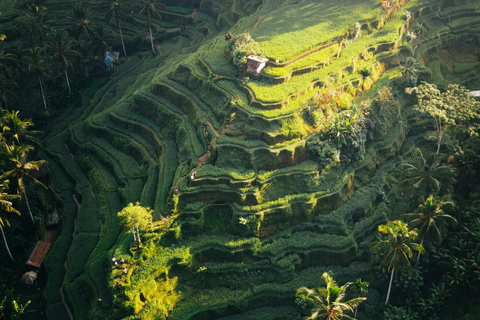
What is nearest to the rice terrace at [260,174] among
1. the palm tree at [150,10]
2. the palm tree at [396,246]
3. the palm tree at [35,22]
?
the palm tree at [396,246]

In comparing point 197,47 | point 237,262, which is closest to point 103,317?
point 237,262

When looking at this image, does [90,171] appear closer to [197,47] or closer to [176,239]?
[176,239]

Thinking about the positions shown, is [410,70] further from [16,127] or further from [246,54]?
[16,127]

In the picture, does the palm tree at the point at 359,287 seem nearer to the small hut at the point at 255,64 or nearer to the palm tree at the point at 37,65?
the small hut at the point at 255,64

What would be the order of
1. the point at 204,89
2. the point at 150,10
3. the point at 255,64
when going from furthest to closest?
the point at 150,10, the point at 204,89, the point at 255,64

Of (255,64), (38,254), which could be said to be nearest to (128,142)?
(38,254)

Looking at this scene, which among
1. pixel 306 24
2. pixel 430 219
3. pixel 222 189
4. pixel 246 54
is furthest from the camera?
pixel 306 24
